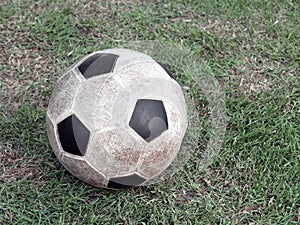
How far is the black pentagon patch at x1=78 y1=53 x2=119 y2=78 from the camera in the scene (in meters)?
2.82

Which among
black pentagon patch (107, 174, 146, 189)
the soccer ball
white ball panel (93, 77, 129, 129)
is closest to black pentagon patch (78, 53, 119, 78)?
the soccer ball

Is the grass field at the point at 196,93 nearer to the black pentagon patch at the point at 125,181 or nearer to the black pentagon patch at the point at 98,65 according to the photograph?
Result: the black pentagon patch at the point at 125,181

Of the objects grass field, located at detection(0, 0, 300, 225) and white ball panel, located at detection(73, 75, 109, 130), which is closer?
white ball panel, located at detection(73, 75, 109, 130)

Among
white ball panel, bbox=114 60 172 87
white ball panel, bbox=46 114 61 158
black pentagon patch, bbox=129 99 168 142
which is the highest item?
white ball panel, bbox=114 60 172 87

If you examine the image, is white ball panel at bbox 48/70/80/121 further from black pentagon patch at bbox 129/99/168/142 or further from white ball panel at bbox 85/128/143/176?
black pentagon patch at bbox 129/99/168/142

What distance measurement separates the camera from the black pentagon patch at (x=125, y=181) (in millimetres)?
2826

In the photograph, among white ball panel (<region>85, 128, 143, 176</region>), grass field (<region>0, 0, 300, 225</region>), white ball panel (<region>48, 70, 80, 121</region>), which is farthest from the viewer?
grass field (<region>0, 0, 300, 225</region>)

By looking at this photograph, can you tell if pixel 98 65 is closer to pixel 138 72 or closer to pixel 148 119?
pixel 138 72

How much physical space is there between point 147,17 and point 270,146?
1683mm

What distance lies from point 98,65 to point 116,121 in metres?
0.37

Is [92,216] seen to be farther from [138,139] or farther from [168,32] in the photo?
[168,32]

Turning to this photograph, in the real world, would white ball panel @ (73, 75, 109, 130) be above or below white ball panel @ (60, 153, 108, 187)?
above

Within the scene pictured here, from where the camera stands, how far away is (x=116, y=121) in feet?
8.84

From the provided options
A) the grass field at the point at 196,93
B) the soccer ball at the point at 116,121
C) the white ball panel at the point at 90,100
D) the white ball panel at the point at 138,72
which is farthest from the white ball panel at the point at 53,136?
the white ball panel at the point at 138,72
